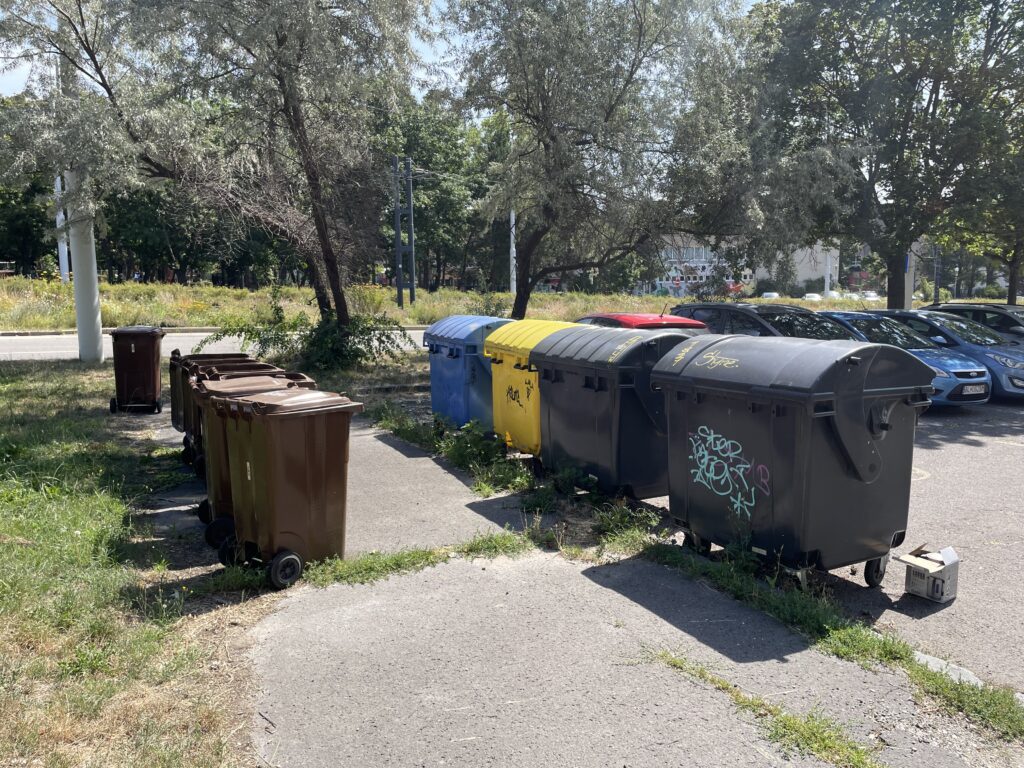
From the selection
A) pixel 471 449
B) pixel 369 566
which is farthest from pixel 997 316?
pixel 369 566

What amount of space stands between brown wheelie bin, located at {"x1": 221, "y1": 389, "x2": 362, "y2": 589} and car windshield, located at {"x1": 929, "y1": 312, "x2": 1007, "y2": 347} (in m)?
11.5

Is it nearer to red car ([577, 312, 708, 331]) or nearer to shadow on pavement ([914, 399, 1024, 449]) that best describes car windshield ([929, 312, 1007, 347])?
shadow on pavement ([914, 399, 1024, 449])

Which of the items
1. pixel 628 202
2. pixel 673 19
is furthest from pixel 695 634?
pixel 673 19

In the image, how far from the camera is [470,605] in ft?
15.9

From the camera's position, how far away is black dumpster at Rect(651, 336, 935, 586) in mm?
4801

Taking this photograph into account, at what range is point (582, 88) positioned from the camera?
14.0 metres

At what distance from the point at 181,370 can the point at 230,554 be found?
12.3 feet

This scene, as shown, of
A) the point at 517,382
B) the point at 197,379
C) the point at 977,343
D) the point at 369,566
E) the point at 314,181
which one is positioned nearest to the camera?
the point at 369,566

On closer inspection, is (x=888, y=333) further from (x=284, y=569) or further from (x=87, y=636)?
(x=87, y=636)

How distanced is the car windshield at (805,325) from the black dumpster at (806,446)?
7314mm

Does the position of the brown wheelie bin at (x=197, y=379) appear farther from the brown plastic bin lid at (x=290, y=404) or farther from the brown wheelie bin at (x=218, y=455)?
the brown plastic bin lid at (x=290, y=404)

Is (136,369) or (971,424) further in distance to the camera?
(136,369)

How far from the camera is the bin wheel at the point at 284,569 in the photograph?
16.5ft

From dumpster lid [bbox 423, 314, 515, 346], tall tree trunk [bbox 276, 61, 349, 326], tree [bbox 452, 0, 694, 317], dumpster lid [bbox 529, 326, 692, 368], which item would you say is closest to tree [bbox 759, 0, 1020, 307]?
tree [bbox 452, 0, 694, 317]
